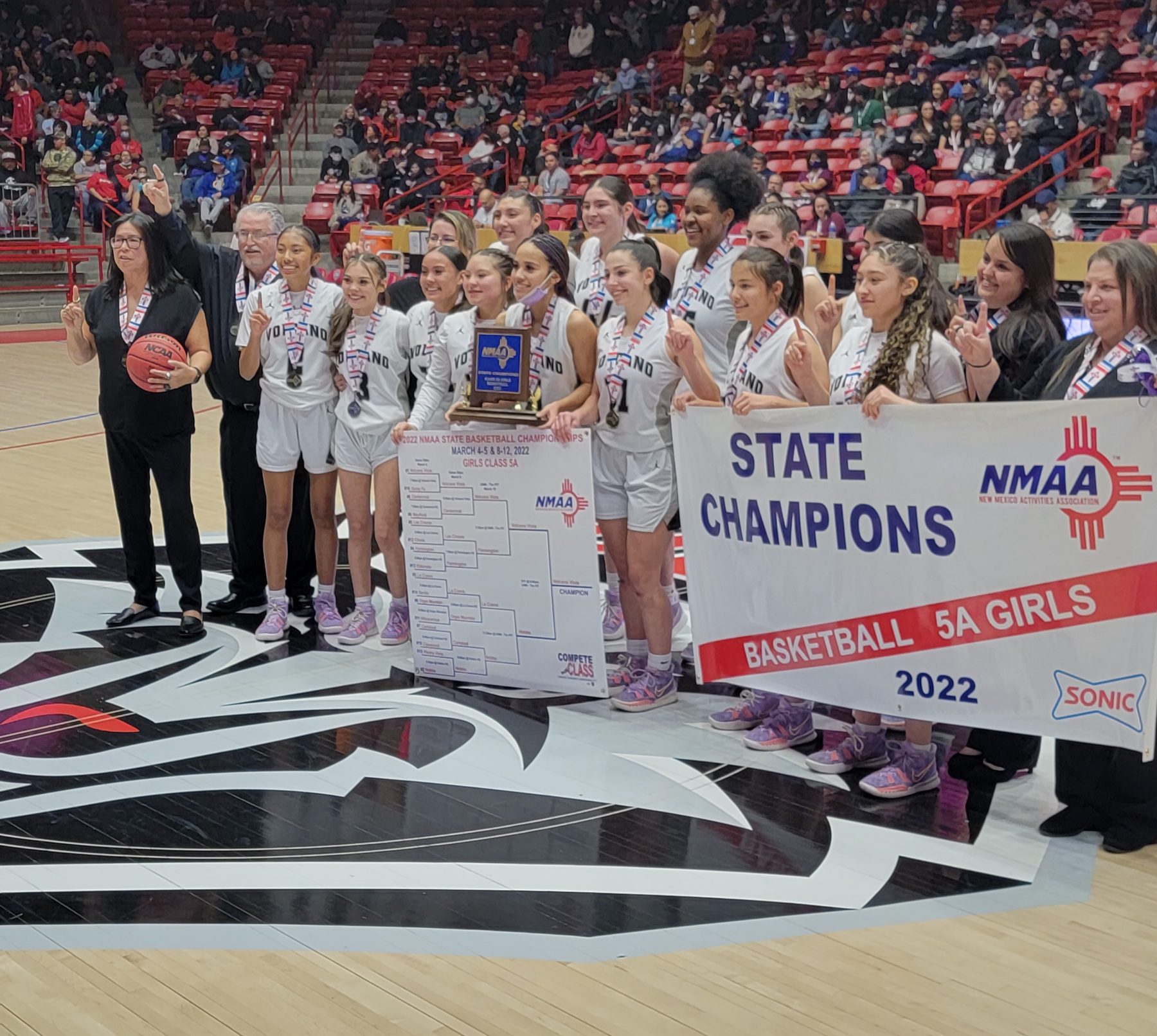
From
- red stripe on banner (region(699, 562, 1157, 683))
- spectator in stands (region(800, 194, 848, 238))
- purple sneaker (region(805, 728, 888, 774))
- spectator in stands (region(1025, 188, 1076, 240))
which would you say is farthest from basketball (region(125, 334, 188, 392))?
spectator in stands (region(800, 194, 848, 238))

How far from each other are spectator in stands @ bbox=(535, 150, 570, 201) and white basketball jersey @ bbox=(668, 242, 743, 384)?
1332 centimetres

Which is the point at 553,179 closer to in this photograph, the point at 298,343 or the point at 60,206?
the point at 60,206

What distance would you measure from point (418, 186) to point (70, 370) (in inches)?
270

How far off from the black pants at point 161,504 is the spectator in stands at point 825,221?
30.2 feet

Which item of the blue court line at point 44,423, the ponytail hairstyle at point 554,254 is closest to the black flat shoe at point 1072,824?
the ponytail hairstyle at point 554,254

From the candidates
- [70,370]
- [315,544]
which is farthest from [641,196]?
[315,544]

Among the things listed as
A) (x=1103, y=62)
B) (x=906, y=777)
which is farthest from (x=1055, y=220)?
(x=906, y=777)

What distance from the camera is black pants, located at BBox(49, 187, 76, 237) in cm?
1908

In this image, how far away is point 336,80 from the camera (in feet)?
80.6

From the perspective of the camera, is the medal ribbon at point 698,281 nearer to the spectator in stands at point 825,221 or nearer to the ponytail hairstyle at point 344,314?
the ponytail hairstyle at point 344,314

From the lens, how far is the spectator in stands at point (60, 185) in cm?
1912

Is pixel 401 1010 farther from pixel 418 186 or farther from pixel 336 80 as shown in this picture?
pixel 336 80

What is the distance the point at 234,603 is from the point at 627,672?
6.78 ft

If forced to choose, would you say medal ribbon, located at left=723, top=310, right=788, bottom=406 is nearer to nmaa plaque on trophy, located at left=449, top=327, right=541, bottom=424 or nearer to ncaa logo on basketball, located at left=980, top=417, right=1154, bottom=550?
nmaa plaque on trophy, located at left=449, top=327, right=541, bottom=424
